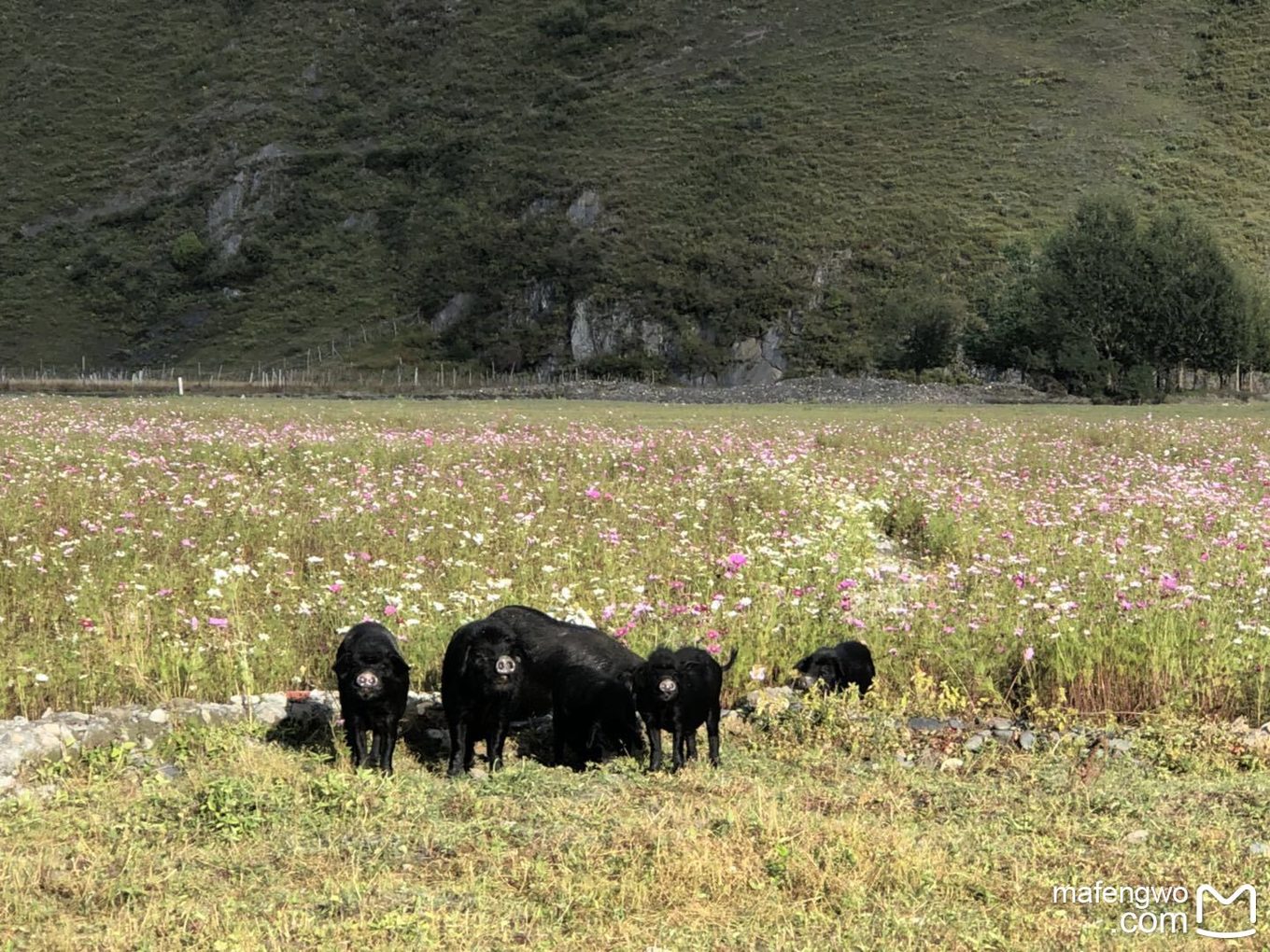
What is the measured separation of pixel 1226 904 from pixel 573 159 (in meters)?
107

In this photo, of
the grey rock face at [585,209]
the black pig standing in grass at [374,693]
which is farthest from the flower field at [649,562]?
the grey rock face at [585,209]

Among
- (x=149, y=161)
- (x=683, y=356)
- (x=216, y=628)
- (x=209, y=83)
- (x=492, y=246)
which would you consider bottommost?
(x=216, y=628)

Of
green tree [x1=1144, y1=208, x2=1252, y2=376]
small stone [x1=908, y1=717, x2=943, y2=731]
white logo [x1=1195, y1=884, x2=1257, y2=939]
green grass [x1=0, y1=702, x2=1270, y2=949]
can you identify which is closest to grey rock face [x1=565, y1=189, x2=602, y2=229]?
green tree [x1=1144, y1=208, x2=1252, y2=376]

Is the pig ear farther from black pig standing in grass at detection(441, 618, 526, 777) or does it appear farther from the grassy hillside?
the grassy hillside

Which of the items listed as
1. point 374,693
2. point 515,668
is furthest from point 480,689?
point 374,693

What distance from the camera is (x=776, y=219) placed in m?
90.9

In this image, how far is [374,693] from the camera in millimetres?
6047

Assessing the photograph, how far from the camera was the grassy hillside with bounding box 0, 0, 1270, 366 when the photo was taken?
87.6m

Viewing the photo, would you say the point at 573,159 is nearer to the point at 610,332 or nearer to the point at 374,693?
the point at 610,332

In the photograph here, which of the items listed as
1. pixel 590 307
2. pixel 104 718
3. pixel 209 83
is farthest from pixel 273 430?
pixel 209 83

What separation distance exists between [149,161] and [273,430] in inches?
4554

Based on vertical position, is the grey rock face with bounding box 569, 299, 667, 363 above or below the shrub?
below

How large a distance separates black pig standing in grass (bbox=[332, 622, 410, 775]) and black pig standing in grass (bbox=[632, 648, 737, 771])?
4.60 feet

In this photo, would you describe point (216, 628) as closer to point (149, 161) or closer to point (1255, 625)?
point (1255, 625)
